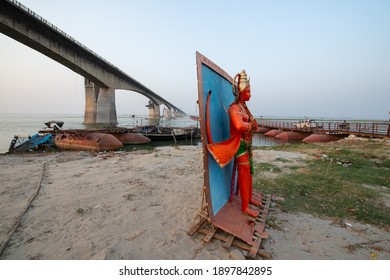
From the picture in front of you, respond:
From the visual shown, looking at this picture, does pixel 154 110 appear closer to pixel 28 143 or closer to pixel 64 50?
pixel 64 50

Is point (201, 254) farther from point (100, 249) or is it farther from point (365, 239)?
point (365, 239)

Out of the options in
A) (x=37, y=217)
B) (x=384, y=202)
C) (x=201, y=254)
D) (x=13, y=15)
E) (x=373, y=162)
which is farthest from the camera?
(x=13, y=15)

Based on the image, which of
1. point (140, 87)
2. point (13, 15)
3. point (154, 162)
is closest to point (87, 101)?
point (140, 87)

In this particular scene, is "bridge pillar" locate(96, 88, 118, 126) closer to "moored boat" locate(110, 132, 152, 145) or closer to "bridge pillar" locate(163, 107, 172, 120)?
"moored boat" locate(110, 132, 152, 145)

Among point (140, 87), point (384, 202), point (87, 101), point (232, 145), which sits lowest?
point (384, 202)

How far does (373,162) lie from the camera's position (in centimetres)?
832

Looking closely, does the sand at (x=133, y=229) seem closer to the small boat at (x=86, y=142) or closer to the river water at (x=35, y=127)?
the small boat at (x=86, y=142)

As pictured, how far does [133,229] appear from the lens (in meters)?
3.34

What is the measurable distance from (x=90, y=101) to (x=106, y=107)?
12.5m

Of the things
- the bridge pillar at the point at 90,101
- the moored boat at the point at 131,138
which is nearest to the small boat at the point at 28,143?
the moored boat at the point at 131,138

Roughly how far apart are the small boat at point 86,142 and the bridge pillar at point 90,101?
1490 inches

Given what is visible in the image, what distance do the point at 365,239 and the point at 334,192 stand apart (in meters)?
2.15

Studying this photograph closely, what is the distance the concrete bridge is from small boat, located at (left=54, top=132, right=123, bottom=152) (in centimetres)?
1482

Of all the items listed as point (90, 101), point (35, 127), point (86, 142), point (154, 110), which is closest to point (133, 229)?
point (86, 142)
